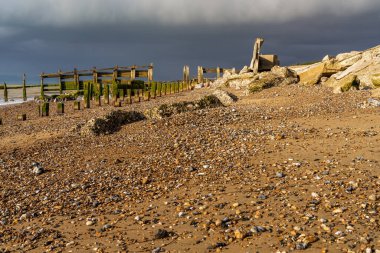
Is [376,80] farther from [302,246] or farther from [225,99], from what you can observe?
[302,246]

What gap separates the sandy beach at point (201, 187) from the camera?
6332 mm

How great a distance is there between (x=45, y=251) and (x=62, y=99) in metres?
41.3

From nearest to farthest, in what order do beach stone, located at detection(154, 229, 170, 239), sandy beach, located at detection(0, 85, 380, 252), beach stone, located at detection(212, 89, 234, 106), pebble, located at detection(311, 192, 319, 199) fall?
sandy beach, located at detection(0, 85, 380, 252)
beach stone, located at detection(154, 229, 170, 239)
pebble, located at detection(311, 192, 319, 199)
beach stone, located at detection(212, 89, 234, 106)

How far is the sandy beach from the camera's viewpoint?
249 inches

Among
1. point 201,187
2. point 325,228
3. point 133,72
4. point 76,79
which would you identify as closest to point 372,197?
point 325,228

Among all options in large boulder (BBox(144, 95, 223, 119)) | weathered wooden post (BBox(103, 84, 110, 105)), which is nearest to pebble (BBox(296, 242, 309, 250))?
large boulder (BBox(144, 95, 223, 119))

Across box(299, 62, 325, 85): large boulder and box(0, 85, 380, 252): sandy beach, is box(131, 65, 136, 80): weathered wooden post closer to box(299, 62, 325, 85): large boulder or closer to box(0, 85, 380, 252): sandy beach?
box(299, 62, 325, 85): large boulder

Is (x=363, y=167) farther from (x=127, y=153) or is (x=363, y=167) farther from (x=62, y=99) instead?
(x=62, y=99)

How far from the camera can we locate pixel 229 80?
3647 cm

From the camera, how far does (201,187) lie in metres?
8.65

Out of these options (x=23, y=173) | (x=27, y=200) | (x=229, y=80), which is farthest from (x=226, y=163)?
(x=229, y=80)

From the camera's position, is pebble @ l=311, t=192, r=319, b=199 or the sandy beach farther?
pebble @ l=311, t=192, r=319, b=199

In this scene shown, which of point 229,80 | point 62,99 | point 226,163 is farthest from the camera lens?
point 62,99

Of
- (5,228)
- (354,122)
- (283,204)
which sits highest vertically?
(354,122)
